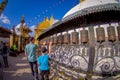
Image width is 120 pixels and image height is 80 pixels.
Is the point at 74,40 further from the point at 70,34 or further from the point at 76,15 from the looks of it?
the point at 76,15

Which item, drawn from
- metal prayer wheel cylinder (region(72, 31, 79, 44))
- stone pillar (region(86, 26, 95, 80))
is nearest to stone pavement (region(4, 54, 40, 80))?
metal prayer wheel cylinder (region(72, 31, 79, 44))

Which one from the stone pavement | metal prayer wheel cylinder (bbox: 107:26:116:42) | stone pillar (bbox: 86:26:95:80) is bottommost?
the stone pavement

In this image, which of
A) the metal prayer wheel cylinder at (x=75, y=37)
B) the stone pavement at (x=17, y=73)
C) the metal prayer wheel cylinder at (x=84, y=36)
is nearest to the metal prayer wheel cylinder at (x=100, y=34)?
the metal prayer wheel cylinder at (x=84, y=36)

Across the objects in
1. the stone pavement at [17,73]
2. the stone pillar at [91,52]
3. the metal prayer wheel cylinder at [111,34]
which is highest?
the metal prayer wheel cylinder at [111,34]

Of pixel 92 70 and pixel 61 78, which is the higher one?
pixel 92 70

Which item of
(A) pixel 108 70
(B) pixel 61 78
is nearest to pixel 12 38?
(B) pixel 61 78

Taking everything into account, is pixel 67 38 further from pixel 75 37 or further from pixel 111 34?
pixel 111 34

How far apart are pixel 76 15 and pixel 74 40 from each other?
2.54ft

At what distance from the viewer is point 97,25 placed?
443cm

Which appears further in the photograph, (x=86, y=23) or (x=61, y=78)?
(x=61, y=78)

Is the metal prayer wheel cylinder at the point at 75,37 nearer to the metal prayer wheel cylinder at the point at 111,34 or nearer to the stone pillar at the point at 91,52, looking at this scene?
the stone pillar at the point at 91,52

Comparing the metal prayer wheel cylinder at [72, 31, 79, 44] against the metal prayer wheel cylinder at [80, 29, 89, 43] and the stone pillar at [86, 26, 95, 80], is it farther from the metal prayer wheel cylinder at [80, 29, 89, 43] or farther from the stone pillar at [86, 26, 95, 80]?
the stone pillar at [86, 26, 95, 80]

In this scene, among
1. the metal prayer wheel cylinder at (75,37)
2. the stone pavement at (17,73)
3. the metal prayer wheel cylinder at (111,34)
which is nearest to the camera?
the metal prayer wheel cylinder at (111,34)

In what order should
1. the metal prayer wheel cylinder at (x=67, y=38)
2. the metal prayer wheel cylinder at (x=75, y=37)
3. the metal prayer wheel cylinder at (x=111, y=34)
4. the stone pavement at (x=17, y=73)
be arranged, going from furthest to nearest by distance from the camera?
the stone pavement at (x=17, y=73) → the metal prayer wheel cylinder at (x=67, y=38) → the metal prayer wheel cylinder at (x=75, y=37) → the metal prayer wheel cylinder at (x=111, y=34)
